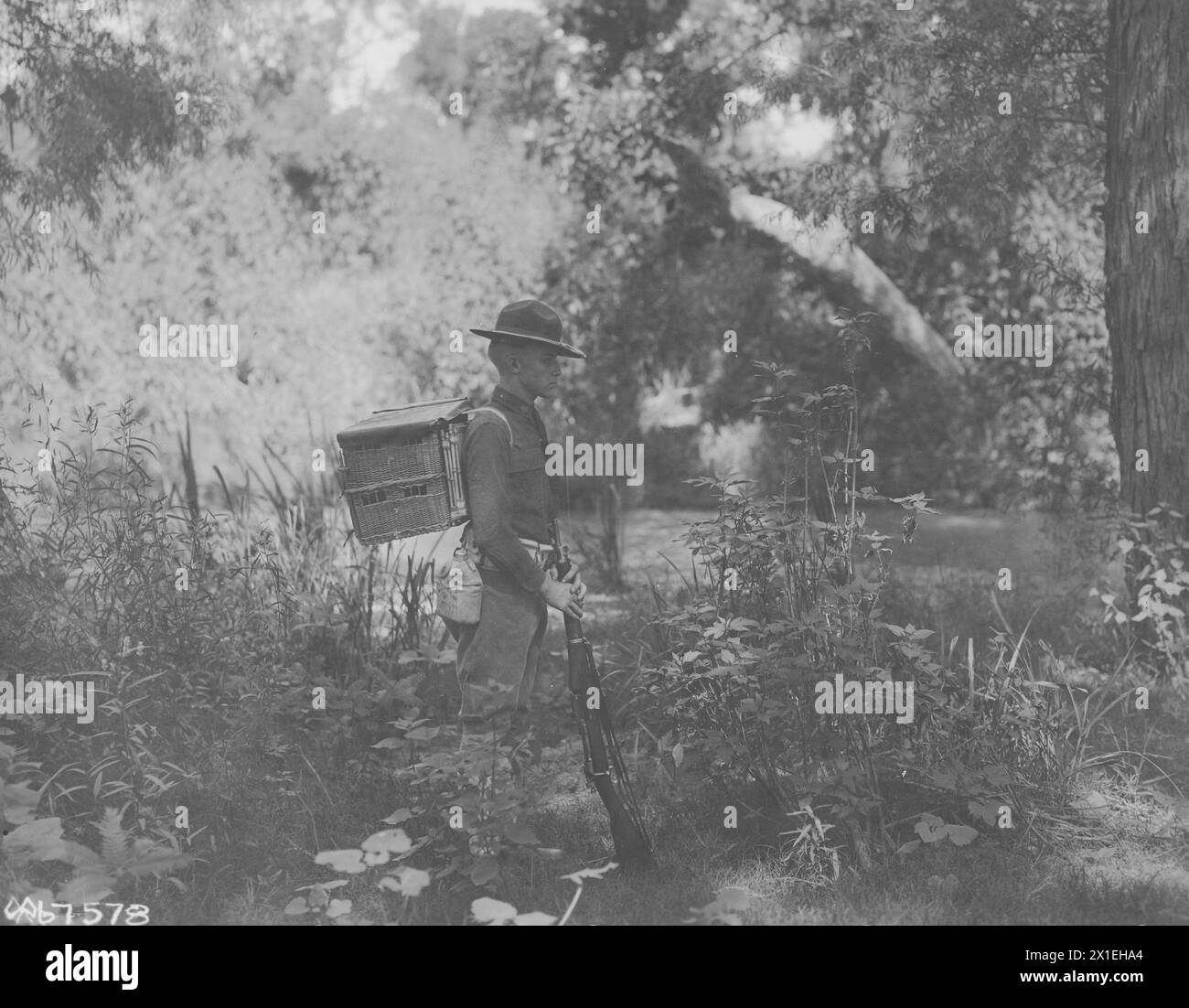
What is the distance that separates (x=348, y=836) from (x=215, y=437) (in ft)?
20.2

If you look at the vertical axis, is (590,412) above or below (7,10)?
below

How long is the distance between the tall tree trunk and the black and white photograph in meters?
0.02

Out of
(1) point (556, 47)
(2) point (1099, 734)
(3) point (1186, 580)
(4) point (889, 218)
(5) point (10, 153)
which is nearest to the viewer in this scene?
(2) point (1099, 734)

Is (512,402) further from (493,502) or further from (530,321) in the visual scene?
(493,502)

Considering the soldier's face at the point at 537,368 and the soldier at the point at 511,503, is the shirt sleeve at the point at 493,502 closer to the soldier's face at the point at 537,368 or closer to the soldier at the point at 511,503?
the soldier at the point at 511,503

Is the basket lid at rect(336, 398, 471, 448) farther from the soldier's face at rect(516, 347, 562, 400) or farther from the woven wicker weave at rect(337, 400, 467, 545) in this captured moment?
the soldier's face at rect(516, 347, 562, 400)

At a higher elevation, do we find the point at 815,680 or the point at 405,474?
the point at 405,474

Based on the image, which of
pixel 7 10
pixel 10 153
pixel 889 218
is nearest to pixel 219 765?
pixel 10 153

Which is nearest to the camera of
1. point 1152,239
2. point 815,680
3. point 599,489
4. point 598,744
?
point 598,744

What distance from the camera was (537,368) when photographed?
15.4 feet

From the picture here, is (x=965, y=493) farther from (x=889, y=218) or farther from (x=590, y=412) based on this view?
(x=889, y=218)

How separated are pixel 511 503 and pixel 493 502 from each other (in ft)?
0.44

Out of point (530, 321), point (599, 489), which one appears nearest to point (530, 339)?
point (530, 321)

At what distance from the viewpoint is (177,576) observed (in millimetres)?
5656
